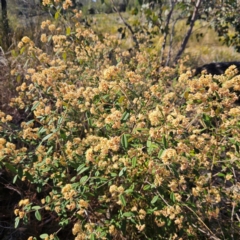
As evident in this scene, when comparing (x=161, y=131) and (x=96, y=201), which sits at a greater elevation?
(x=161, y=131)

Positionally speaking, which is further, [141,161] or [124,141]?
[141,161]

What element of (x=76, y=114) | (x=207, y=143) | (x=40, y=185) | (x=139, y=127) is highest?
(x=139, y=127)

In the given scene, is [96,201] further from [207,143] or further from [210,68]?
[210,68]

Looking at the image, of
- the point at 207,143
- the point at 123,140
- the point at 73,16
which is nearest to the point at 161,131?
the point at 123,140

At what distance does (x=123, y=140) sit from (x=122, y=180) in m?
0.45

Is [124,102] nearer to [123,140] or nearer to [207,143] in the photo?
[123,140]

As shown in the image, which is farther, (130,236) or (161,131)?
(130,236)

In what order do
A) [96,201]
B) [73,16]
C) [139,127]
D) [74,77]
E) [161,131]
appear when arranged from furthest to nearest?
[73,16], [74,77], [96,201], [139,127], [161,131]

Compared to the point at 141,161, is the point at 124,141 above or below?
above

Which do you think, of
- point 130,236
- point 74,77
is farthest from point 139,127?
point 74,77

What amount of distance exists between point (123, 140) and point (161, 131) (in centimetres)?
17

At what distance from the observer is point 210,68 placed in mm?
4586

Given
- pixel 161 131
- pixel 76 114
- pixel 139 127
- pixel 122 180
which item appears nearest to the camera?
pixel 161 131

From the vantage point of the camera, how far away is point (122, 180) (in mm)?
1756
